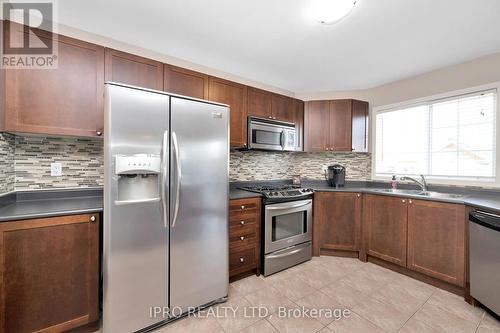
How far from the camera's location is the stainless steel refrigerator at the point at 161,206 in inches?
55.9

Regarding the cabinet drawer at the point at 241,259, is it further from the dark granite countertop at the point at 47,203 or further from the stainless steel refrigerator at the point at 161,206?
the dark granite countertop at the point at 47,203

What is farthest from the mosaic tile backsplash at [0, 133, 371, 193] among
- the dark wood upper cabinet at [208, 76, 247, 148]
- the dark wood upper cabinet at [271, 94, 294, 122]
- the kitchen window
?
the kitchen window

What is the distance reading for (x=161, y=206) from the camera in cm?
158

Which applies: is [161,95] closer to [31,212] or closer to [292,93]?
[31,212]

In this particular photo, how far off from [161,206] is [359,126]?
2.93m

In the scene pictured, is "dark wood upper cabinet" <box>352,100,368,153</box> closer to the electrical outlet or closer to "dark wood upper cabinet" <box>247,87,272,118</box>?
"dark wood upper cabinet" <box>247,87,272,118</box>

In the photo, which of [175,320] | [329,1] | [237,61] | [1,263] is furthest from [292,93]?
[1,263]

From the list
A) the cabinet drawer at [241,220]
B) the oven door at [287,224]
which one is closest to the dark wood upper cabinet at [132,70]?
the cabinet drawer at [241,220]

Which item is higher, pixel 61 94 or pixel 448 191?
pixel 61 94

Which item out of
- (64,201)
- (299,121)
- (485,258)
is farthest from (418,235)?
(64,201)

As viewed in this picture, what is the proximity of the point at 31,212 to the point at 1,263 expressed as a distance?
12.0 inches

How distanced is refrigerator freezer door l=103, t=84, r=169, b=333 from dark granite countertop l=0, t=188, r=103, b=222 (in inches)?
9.8

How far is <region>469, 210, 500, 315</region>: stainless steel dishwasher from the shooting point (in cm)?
167
